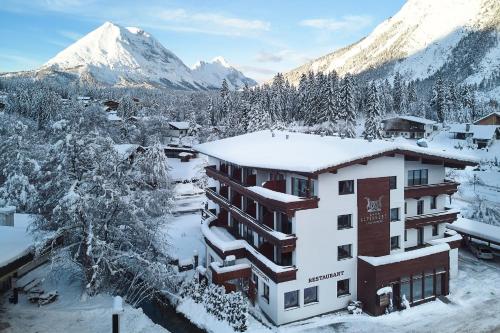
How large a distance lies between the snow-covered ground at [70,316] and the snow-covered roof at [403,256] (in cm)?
1418

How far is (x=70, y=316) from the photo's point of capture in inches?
1006

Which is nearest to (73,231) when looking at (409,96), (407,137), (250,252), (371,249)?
(250,252)

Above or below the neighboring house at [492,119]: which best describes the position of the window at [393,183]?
below

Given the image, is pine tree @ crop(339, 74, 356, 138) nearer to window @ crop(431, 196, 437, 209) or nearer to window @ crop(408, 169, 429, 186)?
window @ crop(431, 196, 437, 209)

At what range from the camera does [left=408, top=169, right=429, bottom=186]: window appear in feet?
108

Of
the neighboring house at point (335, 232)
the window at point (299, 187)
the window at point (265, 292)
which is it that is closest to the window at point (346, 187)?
the neighboring house at point (335, 232)

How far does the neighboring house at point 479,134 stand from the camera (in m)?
102

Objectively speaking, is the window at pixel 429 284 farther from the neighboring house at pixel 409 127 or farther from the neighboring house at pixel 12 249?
the neighboring house at pixel 409 127

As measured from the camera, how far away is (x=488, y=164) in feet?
282

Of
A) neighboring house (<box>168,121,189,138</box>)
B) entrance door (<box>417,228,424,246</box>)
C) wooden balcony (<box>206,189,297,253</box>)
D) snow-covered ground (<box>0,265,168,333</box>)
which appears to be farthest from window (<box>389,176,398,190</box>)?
neighboring house (<box>168,121,189,138</box>)

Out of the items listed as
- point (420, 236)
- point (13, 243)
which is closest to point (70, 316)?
point (13, 243)

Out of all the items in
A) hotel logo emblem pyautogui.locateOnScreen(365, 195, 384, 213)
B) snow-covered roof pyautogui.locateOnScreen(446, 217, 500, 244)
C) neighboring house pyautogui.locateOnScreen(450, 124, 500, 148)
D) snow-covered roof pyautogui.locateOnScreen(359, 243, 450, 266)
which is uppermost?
neighboring house pyautogui.locateOnScreen(450, 124, 500, 148)

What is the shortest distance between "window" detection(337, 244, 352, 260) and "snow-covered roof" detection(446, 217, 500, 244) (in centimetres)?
1632

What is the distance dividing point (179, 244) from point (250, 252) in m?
13.7
